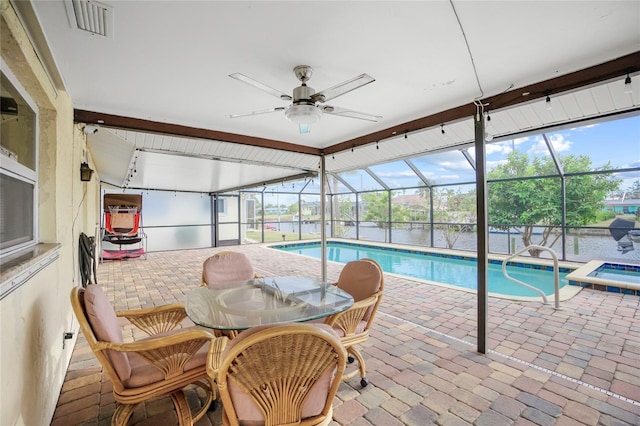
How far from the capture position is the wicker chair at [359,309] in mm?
2100

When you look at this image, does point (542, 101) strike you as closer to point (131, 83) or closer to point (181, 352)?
point (181, 352)

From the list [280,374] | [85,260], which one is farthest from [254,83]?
[85,260]

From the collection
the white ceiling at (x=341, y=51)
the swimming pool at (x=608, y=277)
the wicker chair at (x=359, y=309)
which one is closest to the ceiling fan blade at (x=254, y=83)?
the white ceiling at (x=341, y=51)

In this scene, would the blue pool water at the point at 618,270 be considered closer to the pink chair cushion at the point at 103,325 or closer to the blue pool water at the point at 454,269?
the blue pool water at the point at 454,269

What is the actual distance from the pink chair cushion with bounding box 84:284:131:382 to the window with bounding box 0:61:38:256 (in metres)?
0.42

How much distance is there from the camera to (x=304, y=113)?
213cm

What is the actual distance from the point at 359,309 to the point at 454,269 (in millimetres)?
6008

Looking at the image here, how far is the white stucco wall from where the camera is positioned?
1222 millimetres

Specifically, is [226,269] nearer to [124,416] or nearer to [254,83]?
[124,416]

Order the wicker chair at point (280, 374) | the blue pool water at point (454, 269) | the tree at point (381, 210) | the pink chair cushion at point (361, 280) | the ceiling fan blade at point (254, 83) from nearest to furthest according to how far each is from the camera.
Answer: the wicker chair at point (280, 374), the ceiling fan blade at point (254, 83), the pink chair cushion at point (361, 280), the blue pool water at point (454, 269), the tree at point (381, 210)

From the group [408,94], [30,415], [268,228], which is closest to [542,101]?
[408,94]

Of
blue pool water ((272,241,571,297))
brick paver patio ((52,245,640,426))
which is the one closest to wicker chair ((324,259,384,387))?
brick paver patio ((52,245,640,426))

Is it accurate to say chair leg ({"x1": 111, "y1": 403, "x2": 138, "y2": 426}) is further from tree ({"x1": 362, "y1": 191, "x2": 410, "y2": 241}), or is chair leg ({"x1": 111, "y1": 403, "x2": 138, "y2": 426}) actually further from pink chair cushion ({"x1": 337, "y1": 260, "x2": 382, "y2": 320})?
tree ({"x1": 362, "y1": 191, "x2": 410, "y2": 241})

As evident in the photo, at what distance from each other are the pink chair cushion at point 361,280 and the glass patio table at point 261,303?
0.45 ft
